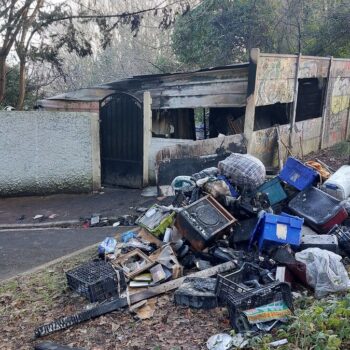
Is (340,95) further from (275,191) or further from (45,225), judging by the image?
(45,225)

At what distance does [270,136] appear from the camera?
10.9m

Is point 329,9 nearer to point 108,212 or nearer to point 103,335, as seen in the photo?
point 108,212

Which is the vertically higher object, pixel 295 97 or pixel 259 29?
pixel 259 29

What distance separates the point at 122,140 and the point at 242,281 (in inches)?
255

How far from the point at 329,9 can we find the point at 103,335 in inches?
663

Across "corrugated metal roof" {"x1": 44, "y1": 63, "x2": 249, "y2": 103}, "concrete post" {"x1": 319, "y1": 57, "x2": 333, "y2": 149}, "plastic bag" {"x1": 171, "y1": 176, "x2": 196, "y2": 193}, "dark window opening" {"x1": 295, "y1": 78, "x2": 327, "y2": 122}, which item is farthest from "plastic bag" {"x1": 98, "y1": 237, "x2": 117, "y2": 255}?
"concrete post" {"x1": 319, "y1": 57, "x2": 333, "y2": 149}

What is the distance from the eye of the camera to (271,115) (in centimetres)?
1294

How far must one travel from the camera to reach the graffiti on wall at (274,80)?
10.0m

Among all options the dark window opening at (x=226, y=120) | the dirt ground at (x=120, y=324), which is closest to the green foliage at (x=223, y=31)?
the dark window opening at (x=226, y=120)

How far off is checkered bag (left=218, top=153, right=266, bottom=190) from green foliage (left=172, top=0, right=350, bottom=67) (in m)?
11.8

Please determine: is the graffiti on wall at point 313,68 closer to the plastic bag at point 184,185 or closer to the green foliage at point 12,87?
the plastic bag at point 184,185

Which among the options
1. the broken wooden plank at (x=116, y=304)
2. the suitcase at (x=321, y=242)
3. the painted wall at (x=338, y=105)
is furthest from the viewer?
the painted wall at (x=338, y=105)

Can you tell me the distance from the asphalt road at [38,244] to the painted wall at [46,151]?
85.0 inches

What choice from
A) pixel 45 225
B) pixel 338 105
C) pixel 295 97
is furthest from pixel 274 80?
pixel 45 225
